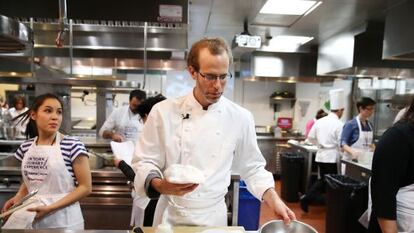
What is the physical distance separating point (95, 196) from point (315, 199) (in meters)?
3.29

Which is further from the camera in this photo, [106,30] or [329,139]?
[329,139]

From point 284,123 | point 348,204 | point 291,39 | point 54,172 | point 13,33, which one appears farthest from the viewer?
point 284,123

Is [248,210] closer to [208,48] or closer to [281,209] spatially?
[281,209]

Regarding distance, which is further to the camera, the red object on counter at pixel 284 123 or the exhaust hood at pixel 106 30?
the red object on counter at pixel 284 123

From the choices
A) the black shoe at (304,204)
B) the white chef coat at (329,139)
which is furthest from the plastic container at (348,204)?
the white chef coat at (329,139)

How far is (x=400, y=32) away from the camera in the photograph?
276cm

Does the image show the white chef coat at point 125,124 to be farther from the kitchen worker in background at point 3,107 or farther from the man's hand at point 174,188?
the man's hand at point 174,188

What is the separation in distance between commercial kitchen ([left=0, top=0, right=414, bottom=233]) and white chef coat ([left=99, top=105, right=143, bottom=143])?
0.68 ft

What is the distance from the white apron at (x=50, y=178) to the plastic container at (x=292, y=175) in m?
3.67

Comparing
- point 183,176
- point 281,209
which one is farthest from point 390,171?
point 183,176

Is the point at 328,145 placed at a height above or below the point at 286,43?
below

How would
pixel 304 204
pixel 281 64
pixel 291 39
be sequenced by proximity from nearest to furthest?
pixel 304 204, pixel 291 39, pixel 281 64

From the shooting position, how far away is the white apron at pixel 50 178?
5.04 feet

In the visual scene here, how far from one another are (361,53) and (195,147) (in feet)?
11.3
